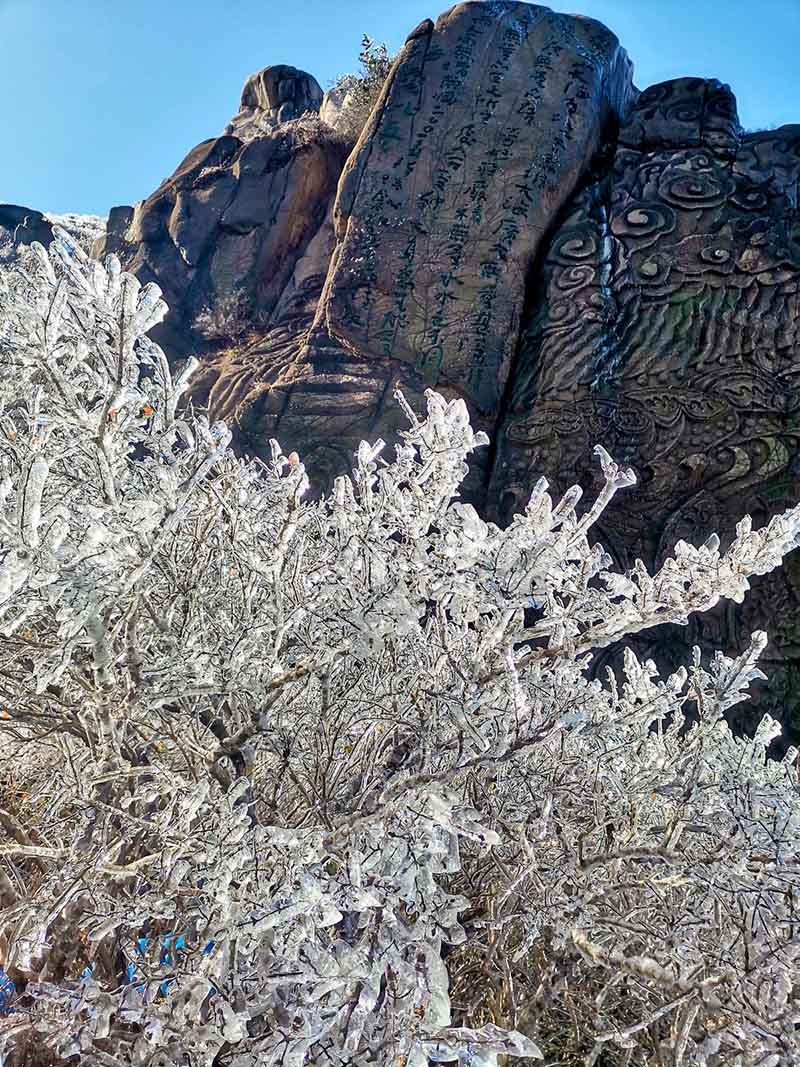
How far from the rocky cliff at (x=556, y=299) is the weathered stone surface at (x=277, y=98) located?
3.93m

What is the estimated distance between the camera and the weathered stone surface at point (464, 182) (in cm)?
605

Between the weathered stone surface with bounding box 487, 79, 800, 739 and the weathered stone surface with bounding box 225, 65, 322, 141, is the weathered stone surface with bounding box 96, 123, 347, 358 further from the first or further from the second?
the weathered stone surface with bounding box 225, 65, 322, 141

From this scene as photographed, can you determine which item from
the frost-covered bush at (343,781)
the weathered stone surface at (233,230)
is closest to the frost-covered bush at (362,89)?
the weathered stone surface at (233,230)

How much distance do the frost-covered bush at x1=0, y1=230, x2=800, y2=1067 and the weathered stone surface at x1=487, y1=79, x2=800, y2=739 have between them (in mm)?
3157

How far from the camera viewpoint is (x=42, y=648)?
1990mm

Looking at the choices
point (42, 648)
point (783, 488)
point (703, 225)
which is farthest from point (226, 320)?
point (42, 648)

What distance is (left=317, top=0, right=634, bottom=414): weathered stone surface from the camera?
19.9 feet

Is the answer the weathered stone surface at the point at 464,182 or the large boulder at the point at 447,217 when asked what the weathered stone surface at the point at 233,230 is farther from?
the weathered stone surface at the point at 464,182

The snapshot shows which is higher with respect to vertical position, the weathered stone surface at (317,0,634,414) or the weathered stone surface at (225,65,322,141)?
the weathered stone surface at (225,65,322,141)

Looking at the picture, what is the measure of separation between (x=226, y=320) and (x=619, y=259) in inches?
128

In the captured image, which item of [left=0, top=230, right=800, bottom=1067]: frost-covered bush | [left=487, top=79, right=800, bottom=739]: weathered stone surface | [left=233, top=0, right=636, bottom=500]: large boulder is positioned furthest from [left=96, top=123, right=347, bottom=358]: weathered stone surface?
[left=0, top=230, right=800, bottom=1067]: frost-covered bush

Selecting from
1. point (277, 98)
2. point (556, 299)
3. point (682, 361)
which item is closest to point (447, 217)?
point (556, 299)

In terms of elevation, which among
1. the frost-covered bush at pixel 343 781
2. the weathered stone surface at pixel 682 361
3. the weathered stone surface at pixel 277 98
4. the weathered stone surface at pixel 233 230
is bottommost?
the frost-covered bush at pixel 343 781

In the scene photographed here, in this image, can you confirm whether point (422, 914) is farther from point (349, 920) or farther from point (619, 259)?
point (619, 259)
